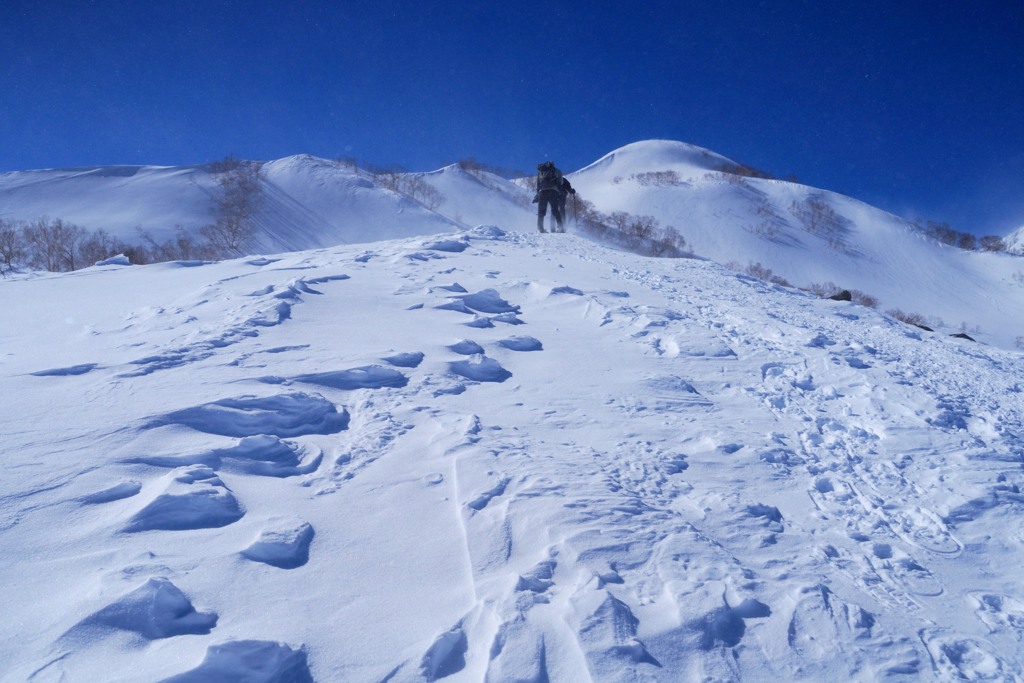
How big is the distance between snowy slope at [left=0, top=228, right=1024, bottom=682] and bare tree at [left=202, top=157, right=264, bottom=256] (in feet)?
58.8

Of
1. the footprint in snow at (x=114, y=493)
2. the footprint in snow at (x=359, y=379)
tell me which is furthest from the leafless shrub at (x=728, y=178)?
the footprint in snow at (x=114, y=493)

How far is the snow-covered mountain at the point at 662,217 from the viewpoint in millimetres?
23406

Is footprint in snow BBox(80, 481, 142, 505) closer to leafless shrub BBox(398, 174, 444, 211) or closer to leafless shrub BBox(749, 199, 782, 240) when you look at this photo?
leafless shrub BBox(398, 174, 444, 211)

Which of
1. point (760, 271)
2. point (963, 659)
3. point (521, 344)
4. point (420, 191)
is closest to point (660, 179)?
point (760, 271)

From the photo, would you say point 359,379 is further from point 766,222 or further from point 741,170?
point 741,170

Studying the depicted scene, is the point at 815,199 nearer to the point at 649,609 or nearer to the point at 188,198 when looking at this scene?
the point at 188,198

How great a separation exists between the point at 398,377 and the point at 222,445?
1.32 metres

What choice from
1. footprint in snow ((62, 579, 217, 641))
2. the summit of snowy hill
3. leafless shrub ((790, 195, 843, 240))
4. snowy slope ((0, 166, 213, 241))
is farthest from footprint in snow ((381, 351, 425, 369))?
the summit of snowy hill

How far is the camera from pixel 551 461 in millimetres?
2959

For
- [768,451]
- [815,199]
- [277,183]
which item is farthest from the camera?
[815,199]

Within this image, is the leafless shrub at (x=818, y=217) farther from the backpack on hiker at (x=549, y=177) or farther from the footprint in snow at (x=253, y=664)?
the footprint in snow at (x=253, y=664)

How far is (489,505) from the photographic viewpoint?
8.39ft

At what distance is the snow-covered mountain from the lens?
23406mm

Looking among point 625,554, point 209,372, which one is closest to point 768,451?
point 625,554
